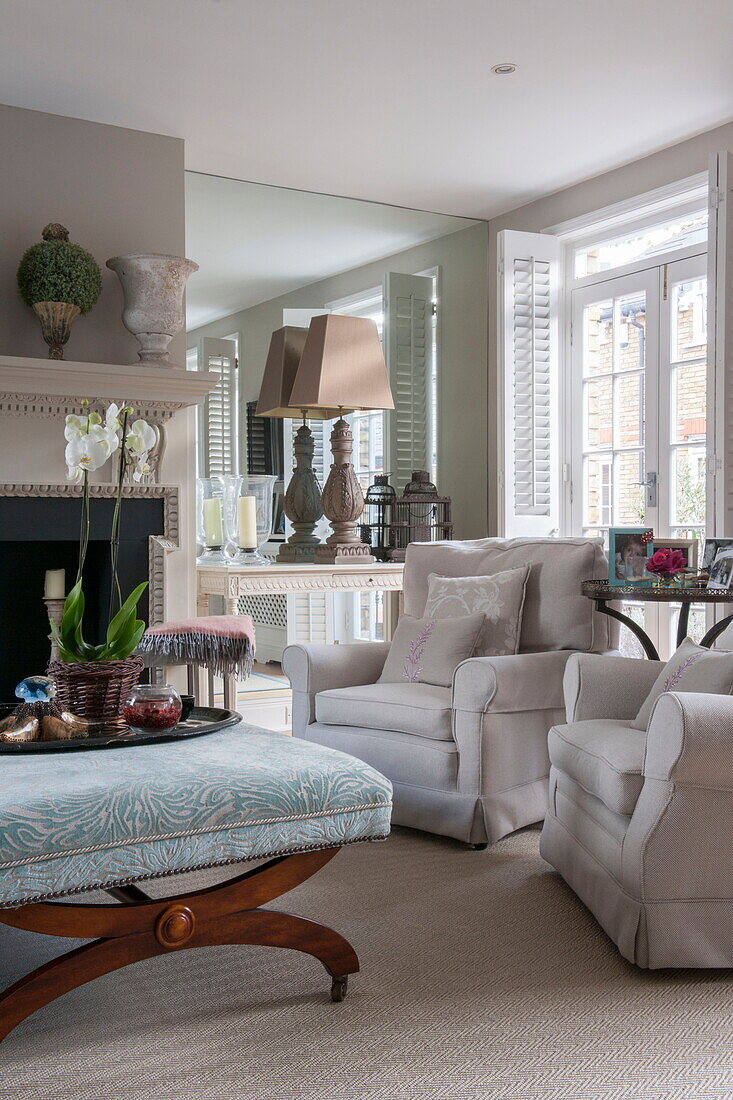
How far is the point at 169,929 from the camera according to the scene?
180 cm

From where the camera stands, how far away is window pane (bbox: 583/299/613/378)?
482 centimetres

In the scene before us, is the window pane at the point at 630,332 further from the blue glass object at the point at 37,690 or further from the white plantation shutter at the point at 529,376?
the blue glass object at the point at 37,690

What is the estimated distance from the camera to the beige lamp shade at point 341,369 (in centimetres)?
439

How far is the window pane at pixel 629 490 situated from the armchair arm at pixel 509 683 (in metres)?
1.75

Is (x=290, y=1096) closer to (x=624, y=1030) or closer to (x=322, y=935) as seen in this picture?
(x=322, y=935)

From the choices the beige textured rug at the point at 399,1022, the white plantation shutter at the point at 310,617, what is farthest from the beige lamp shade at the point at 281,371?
the beige textured rug at the point at 399,1022

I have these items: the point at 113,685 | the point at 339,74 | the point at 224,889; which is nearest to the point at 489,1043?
the point at 224,889

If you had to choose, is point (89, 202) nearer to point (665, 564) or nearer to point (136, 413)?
point (136, 413)

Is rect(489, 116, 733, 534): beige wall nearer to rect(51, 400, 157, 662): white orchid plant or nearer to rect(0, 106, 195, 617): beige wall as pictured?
rect(0, 106, 195, 617): beige wall

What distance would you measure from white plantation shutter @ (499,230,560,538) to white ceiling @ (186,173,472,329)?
Answer: 667 mm

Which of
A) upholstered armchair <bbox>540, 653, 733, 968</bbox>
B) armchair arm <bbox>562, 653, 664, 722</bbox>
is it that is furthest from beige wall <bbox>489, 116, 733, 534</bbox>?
upholstered armchair <bbox>540, 653, 733, 968</bbox>

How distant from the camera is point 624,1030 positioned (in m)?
1.85

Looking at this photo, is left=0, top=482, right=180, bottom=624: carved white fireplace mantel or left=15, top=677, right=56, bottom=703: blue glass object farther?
left=0, top=482, right=180, bottom=624: carved white fireplace mantel

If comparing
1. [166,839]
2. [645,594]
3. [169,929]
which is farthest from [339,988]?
[645,594]
